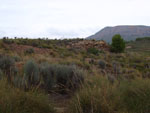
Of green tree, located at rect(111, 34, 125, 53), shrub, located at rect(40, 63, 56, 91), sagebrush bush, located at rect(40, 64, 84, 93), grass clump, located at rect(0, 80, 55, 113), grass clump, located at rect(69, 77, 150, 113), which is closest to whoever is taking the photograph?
grass clump, located at rect(0, 80, 55, 113)

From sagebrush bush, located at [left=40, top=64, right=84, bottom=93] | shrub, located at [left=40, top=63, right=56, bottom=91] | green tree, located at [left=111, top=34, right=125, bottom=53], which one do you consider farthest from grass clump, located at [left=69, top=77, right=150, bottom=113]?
green tree, located at [left=111, top=34, right=125, bottom=53]

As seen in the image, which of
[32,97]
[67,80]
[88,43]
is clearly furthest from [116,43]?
[32,97]

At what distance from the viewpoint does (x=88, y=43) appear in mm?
43219

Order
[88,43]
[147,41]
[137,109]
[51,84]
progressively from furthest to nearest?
[147,41] → [88,43] → [51,84] → [137,109]

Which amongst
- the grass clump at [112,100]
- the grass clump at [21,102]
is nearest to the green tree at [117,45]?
the grass clump at [112,100]

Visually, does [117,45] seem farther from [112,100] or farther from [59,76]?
[112,100]

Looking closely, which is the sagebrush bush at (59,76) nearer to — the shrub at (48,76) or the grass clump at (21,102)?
the shrub at (48,76)

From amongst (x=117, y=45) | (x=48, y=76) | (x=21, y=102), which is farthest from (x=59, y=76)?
(x=117, y=45)

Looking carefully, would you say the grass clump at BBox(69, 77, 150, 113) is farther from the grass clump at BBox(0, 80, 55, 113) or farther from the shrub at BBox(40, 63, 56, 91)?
the shrub at BBox(40, 63, 56, 91)

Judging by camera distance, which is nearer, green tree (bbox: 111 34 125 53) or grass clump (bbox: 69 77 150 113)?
grass clump (bbox: 69 77 150 113)

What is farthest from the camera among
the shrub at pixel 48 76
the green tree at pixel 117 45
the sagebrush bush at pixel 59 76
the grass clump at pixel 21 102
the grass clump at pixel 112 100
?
the green tree at pixel 117 45

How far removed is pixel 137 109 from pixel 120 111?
65 cm

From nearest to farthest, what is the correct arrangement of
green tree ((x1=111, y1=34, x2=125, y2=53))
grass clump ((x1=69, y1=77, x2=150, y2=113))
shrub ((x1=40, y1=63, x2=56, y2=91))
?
grass clump ((x1=69, y1=77, x2=150, y2=113)) < shrub ((x1=40, y1=63, x2=56, y2=91)) < green tree ((x1=111, y1=34, x2=125, y2=53))

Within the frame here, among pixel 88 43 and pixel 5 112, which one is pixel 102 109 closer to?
pixel 5 112
